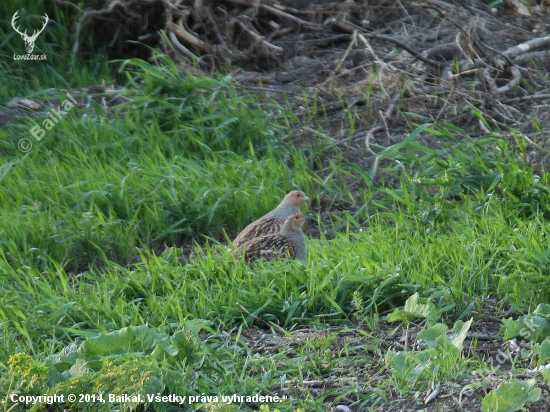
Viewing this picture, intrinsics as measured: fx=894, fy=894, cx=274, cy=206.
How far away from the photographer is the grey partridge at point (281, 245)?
586 centimetres

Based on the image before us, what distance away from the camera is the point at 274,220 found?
6410 mm

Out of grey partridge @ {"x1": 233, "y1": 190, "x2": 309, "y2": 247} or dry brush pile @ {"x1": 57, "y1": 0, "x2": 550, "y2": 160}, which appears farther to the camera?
dry brush pile @ {"x1": 57, "y1": 0, "x2": 550, "y2": 160}

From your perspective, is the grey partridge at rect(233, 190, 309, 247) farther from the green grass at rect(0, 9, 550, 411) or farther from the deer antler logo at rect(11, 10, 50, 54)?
the deer antler logo at rect(11, 10, 50, 54)

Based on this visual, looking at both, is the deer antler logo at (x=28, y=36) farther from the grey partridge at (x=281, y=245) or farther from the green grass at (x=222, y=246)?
the grey partridge at (x=281, y=245)

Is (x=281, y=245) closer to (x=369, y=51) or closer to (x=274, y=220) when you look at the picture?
(x=274, y=220)

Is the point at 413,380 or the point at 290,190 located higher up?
the point at 413,380

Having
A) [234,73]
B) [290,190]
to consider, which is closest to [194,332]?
[290,190]

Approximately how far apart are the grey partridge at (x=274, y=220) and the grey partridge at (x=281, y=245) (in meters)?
0.20

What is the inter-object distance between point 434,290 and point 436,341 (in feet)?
2.32

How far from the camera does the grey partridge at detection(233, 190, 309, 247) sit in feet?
20.7

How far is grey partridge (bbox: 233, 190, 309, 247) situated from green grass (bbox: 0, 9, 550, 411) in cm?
26

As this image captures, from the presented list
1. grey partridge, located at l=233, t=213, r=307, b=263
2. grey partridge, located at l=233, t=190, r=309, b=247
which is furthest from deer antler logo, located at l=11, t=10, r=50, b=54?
grey partridge, located at l=233, t=213, r=307, b=263

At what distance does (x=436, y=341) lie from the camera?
443cm

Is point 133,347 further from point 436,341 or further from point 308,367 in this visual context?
point 436,341
